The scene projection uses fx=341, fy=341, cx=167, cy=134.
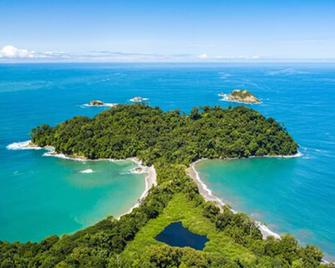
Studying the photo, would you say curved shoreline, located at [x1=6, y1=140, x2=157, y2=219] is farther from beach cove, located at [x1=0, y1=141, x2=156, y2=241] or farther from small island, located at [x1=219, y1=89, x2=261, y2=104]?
small island, located at [x1=219, y1=89, x2=261, y2=104]

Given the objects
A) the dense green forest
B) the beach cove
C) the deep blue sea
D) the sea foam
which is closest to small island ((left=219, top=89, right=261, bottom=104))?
the deep blue sea

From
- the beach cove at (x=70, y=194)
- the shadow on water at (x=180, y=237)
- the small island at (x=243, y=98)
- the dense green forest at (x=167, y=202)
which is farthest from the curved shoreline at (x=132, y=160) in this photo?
the small island at (x=243, y=98)

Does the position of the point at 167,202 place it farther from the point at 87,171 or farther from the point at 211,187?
the point at 87,171

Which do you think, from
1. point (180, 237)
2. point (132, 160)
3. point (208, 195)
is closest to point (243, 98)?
point (132, 160)

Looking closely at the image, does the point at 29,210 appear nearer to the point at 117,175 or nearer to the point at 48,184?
the point at 48,184

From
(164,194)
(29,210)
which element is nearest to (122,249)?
(164,194)
